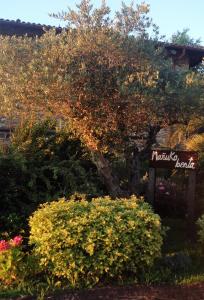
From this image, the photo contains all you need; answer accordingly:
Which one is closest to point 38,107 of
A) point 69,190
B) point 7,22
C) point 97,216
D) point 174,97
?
point 69,190

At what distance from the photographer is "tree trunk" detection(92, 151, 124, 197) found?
27.3ft

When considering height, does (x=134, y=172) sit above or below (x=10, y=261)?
above

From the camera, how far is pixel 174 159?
26.5ft

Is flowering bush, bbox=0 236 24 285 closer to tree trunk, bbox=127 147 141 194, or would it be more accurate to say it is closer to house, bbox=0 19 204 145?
tree trunk, bbox=127 147 141 194

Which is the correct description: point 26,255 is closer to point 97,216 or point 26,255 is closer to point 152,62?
point 97,216

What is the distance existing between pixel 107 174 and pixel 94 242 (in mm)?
3101

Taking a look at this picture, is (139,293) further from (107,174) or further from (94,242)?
(107,174)

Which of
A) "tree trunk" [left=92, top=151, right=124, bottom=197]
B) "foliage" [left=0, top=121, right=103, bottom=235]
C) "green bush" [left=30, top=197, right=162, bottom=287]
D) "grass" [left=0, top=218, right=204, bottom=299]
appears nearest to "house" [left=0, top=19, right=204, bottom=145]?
"foliage" [left=0, top=121, right=103, bottom=235]

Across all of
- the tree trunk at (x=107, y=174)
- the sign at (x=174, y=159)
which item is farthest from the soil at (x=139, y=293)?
the tree trunk at (x=107, y=174)

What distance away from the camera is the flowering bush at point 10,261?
532 centimetres

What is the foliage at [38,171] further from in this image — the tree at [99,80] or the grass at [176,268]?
the grass at [176,268]

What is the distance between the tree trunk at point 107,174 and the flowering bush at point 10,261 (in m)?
3.10

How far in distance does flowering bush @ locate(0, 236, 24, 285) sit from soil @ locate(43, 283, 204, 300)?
66 centimetres

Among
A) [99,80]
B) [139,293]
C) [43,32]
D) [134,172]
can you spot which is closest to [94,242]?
[139,293]
